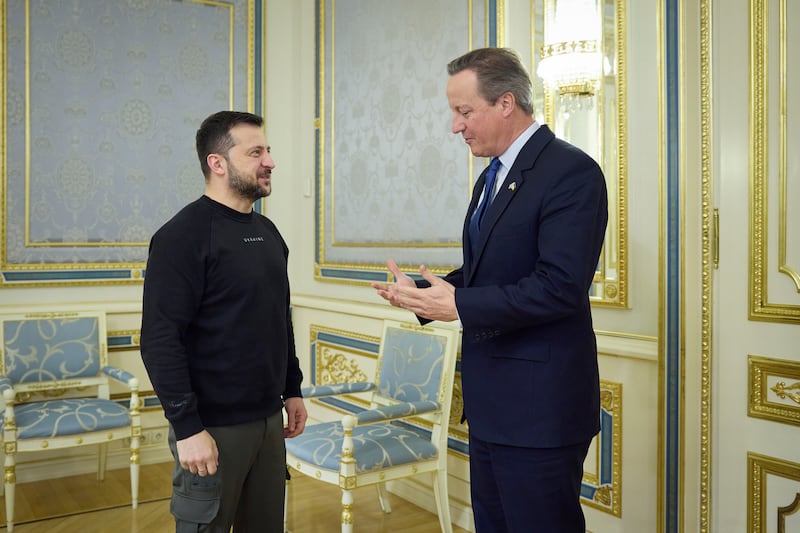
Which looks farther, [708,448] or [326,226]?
[326,226]

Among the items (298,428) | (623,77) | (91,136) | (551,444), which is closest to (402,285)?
(551,444)

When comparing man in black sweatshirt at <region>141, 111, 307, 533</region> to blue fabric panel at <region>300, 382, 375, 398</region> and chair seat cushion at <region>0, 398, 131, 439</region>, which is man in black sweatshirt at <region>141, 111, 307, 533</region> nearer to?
blue fabric panel at <region>300, 382, 375, 398</region>

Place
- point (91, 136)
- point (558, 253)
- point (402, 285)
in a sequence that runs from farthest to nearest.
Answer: point (91, 136) → point (402, 285) → point (558, 253)

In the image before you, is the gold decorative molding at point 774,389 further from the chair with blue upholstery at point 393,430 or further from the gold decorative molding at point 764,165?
the chair with blue upholstery at point 393,430

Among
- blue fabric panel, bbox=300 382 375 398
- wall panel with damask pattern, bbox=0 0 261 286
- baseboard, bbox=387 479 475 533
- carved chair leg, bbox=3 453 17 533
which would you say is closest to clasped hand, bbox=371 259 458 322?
blue fabric panel, bbox=300 382 375 398

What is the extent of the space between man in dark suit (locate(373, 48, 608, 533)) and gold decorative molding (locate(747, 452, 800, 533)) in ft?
2.29

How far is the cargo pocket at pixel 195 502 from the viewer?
1.85 metres

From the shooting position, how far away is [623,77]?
2.61 m

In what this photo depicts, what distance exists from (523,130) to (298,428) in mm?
1119

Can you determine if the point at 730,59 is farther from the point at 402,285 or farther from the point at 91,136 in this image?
the point at 91,136

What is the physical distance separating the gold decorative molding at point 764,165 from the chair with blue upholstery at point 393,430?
4.43 feet

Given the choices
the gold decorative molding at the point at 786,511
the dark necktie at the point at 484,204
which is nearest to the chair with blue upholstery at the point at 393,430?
the dark necktie at the point at 484,204

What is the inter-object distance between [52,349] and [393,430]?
6.25ft

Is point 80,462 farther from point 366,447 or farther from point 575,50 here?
point 575,50
